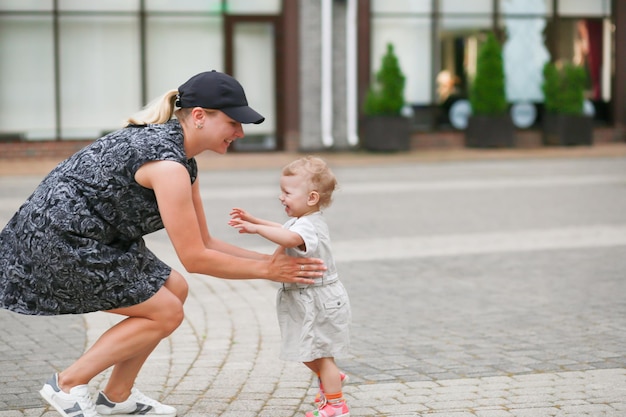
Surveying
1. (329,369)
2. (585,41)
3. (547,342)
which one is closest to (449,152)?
(585,41)

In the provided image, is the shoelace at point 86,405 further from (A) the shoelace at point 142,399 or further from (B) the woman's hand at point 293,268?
(B) the woman's hand at point 293,268

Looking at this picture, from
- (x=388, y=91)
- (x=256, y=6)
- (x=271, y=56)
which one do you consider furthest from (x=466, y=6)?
(x=256, y=6)

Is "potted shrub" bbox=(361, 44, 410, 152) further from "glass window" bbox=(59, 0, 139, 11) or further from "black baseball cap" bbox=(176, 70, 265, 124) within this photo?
"black baseball cap" bbox=(176, 70, 265, 124)

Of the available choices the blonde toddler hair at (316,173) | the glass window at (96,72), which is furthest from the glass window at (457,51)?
the blonde toddler hair at (316,173)

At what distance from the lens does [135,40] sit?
20406 mm

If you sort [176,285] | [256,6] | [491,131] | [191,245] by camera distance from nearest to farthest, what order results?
[191,245], [176,285], [256,6], [491,131]

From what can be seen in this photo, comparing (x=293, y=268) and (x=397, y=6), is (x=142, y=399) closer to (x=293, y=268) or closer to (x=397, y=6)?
(x=293, y=268)

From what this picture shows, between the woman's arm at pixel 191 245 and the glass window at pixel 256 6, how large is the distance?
1707cm

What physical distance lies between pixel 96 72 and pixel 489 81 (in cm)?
737

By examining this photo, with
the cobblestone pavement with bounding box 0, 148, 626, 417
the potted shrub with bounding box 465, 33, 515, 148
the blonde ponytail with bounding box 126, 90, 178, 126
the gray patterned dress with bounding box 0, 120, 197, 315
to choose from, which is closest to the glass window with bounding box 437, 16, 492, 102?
the potted shrub with bounding box 465, 33, 515, 148

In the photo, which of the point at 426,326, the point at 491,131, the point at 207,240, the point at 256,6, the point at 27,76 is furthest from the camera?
the point at 491,131

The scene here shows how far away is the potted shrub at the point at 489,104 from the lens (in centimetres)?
2128

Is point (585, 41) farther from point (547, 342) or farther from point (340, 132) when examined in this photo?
point (547, 342)

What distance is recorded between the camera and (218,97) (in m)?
4.02
